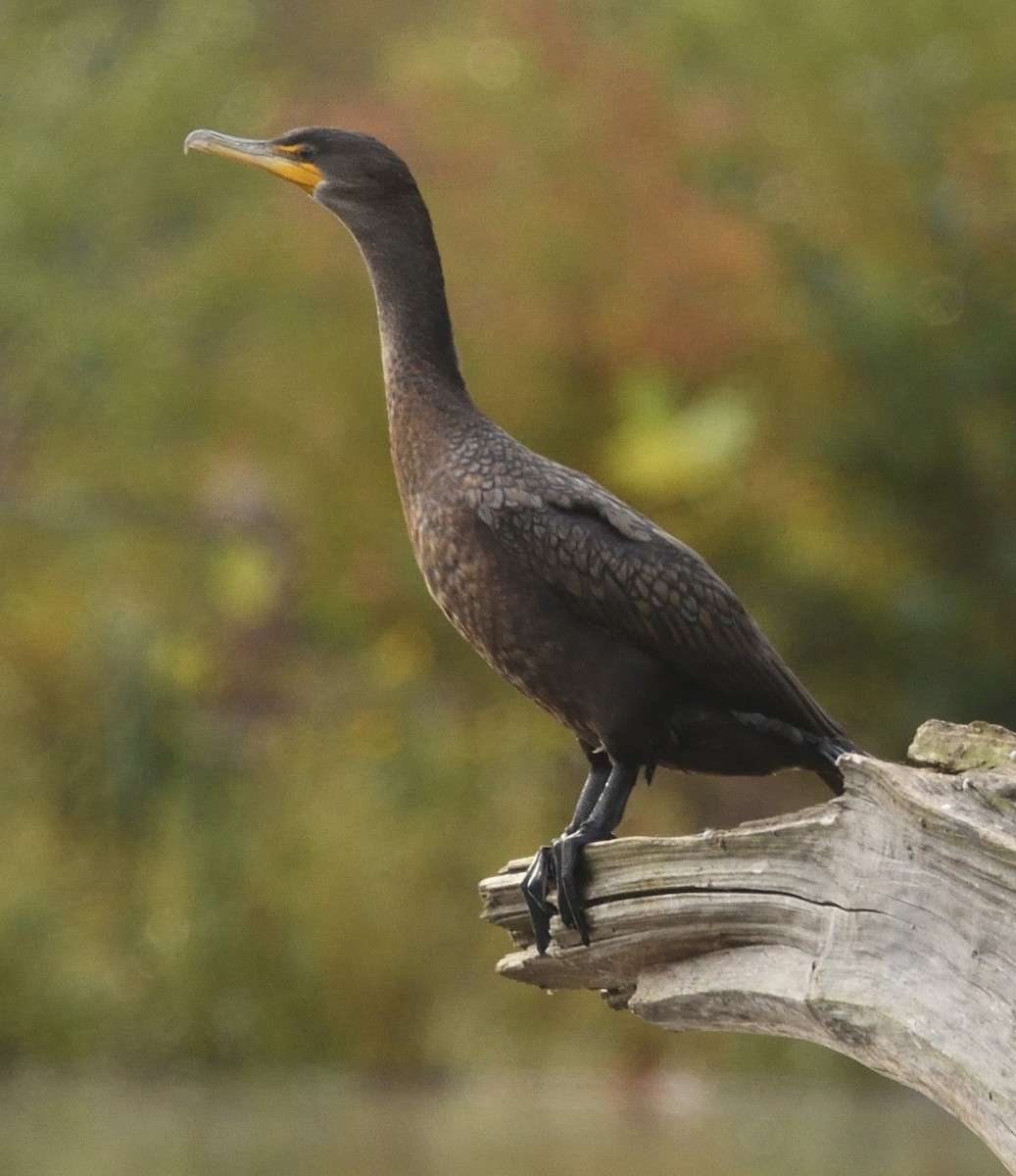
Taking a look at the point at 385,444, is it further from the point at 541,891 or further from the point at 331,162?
the point at 541,891

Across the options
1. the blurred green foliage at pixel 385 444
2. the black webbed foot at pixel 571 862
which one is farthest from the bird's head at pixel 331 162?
the blurred green foliage at pixel 385 444

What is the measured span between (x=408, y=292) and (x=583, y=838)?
3.62ft

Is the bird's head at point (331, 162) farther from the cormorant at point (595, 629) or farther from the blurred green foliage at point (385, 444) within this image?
the blurred green foliage at point (385, 444)

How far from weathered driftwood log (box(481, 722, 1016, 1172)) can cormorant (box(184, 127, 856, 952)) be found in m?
0.31

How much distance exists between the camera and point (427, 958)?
31.4ft

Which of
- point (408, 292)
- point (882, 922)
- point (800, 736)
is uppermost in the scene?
point (408, 292)

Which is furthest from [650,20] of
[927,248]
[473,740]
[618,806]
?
[618,806]

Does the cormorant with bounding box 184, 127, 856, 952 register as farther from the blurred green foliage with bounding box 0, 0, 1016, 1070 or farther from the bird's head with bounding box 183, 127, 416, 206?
the blurred green foliage with bounding box 0, 0, 1016, 1070

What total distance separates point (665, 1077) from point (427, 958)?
115 cm

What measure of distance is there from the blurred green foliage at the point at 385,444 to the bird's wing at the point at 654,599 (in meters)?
5.91

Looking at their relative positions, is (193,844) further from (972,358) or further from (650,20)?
(650,20)

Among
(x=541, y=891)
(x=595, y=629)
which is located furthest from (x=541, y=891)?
(x=595, y=629)

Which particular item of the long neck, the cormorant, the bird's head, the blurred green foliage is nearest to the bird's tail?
the cormorant

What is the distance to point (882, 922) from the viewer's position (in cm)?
308
